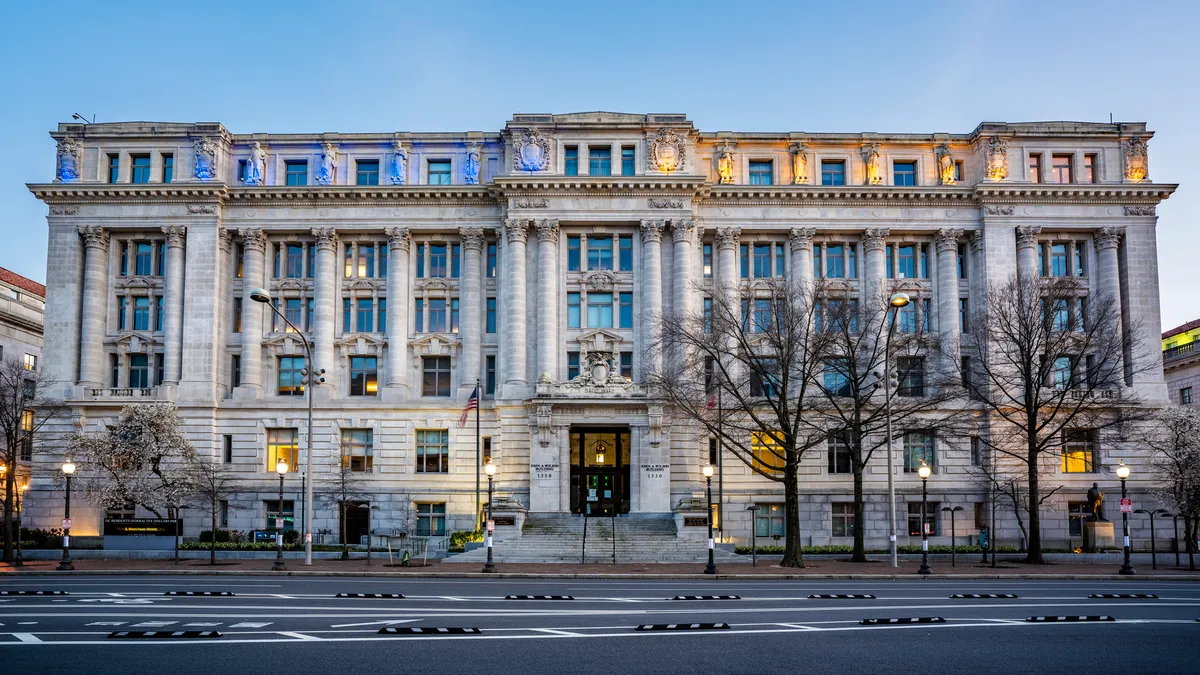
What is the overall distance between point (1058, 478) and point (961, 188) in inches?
719

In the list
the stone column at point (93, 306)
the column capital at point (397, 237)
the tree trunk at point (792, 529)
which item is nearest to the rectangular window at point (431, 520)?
the column capital at point (397, 237)

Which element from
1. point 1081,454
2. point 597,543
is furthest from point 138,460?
point 1081,454

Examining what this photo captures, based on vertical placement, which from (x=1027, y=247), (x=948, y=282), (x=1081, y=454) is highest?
(x=1027, y=247)

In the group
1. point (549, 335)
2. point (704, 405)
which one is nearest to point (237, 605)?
point (704, 405)

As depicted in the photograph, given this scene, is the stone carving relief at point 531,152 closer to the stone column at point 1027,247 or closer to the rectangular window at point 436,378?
the rectangular window at point 436,378

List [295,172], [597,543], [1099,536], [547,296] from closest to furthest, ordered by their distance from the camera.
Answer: [597,543], [1099,536], [547,296], [295,172]

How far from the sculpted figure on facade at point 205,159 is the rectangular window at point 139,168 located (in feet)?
11.8

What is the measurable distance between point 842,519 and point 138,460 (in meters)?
40.6

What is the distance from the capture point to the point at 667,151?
59.9 meters

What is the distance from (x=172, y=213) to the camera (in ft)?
201

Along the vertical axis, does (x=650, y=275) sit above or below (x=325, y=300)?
above

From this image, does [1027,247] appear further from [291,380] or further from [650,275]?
[291,380]

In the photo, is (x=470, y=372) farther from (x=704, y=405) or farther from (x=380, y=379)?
(x=704, y=405)

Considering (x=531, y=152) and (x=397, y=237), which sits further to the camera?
(x=397, y=237)
